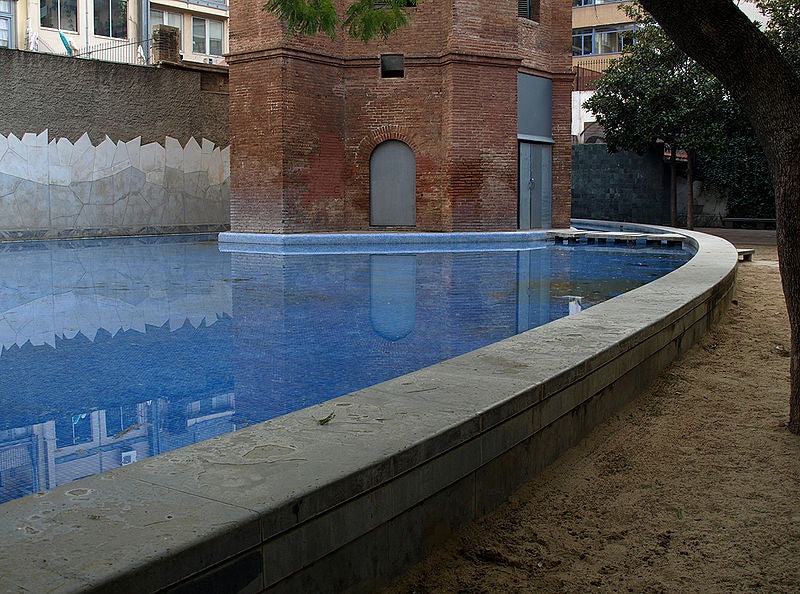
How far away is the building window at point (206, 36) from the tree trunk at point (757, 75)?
128 feet

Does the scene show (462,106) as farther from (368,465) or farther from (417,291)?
(368,465)

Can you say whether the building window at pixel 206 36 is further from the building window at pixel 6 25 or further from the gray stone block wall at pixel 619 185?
the gray stone block wall at pixel 619 185

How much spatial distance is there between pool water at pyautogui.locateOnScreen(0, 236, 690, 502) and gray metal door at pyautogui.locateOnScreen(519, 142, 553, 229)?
20.0 feet

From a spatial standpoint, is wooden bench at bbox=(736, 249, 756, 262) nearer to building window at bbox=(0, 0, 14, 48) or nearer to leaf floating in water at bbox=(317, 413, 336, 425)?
leaf floating in water at bbox=(317, 413, 336, 425)

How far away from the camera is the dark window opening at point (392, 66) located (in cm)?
1894

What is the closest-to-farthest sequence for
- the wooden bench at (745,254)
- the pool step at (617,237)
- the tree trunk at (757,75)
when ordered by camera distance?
1. the tree trunk at (757,75)
2. the wooden bench at (745,254)
3. the pool step at (617,237)

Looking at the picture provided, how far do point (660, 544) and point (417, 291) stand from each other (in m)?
6.65

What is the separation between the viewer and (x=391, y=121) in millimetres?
19141

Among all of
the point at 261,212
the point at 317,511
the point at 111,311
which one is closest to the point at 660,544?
the point at 317,511

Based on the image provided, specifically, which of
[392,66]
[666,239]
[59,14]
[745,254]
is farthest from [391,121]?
[59,14]

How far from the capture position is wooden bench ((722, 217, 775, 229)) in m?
24.7

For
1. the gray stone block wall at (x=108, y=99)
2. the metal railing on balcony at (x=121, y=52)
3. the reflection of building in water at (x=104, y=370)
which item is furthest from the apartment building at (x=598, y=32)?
the reflection of building in water at (x=104, y=370)

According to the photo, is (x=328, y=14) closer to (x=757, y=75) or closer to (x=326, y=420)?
(x=757, y=75)

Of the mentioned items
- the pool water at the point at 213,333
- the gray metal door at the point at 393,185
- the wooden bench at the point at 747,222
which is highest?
the gray metal door at the point at 393,185
